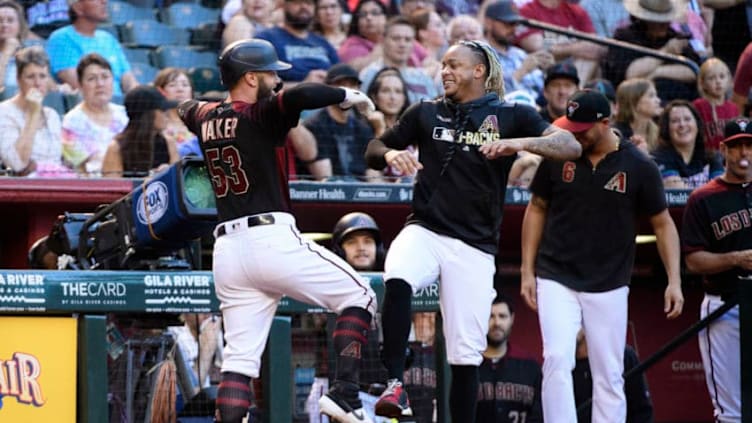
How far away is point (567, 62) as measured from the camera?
1041 centimetres

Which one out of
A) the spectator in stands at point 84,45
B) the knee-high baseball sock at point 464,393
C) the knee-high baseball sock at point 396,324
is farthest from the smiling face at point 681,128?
the knee-high baseball sock at point 396,324

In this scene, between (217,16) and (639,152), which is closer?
(639,152)

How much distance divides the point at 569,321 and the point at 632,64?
4.54 meters

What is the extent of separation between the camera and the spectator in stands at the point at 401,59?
1034 centimetres

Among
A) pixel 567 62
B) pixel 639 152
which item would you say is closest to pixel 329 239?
pixel 567 62

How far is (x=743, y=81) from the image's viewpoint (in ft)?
34.9

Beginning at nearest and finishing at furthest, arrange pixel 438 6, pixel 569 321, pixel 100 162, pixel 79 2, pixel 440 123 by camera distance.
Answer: pixel 440 123 → pixel 569 321 → pixel 100 162 → pixel 79 2 → pixel 438 6

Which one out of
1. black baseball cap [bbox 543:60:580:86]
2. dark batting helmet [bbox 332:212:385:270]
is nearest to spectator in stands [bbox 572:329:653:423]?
dark batting helmet [bbox 332:212:385:270]

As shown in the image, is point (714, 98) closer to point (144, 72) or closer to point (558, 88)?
point (558, 88)

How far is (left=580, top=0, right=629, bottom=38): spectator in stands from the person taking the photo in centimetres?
1156

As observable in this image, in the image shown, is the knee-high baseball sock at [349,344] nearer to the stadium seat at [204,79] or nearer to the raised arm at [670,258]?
the raised arm at [670,258]

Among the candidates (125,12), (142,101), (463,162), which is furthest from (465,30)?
(463,162)

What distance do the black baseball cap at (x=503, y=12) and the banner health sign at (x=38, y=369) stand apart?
535 cm

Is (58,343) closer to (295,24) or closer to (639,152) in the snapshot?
(639,152)
